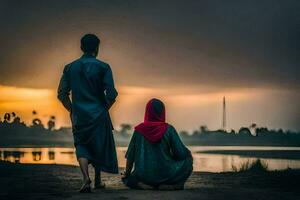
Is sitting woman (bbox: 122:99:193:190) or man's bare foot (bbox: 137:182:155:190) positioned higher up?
sitting woman (bbox: 122:99:193:190)

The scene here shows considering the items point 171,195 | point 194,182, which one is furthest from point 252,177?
point 171,195

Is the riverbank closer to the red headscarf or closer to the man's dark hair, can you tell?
the red headscarf

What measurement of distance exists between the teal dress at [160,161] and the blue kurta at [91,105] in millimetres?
392

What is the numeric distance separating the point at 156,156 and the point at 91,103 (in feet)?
3.86

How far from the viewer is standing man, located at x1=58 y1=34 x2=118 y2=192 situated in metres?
8.23

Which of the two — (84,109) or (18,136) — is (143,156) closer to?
(84,109)

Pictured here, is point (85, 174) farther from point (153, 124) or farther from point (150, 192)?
point (153, 124)

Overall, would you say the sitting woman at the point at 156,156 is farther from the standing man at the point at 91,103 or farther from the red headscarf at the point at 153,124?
the standing man at the point at 91,103

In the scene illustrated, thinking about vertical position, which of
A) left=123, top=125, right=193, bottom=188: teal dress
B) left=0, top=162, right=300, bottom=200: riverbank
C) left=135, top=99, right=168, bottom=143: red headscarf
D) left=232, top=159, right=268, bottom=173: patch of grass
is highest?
left=135, top=99, right=168, bottom=143: red headscarf

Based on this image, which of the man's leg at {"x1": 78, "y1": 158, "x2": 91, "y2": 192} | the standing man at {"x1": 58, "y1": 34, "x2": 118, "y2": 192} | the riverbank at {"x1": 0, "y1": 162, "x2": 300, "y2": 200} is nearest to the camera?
the riverbank at {"x1": 0, "y1": 162, "x2": 300, "y2": 200}

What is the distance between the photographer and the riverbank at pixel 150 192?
732cm

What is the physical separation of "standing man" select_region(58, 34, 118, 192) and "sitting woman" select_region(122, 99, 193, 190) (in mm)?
359

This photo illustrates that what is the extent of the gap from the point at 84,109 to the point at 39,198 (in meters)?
1.59

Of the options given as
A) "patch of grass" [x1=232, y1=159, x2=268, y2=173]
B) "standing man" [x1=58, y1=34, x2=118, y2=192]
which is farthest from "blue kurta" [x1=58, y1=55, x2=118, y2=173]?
"patch of grass" [x1=232, y1=159, x2=268, y2=173]
